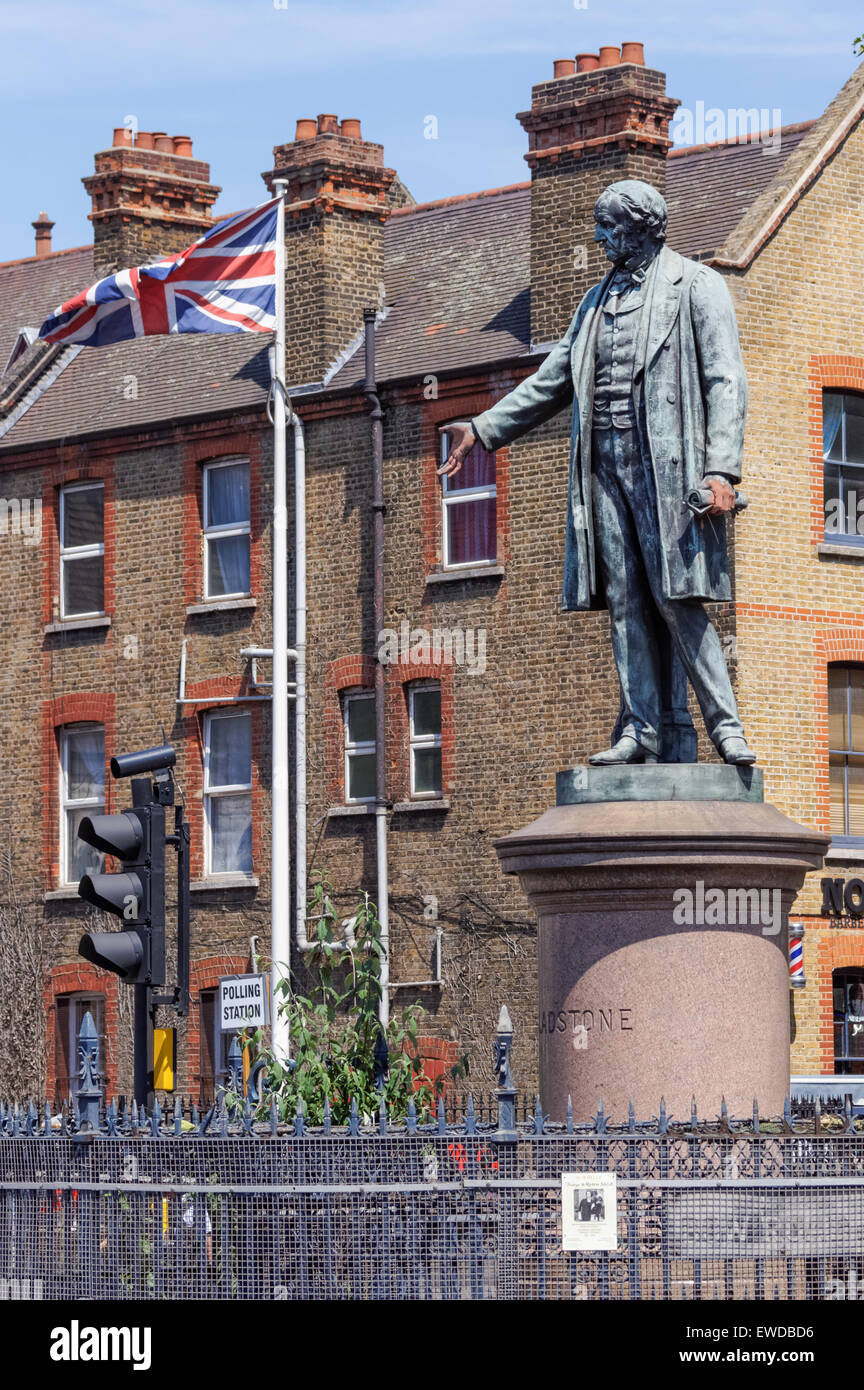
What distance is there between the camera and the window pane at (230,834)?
33.3 metres

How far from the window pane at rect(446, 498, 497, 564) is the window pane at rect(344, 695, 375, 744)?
2034mm

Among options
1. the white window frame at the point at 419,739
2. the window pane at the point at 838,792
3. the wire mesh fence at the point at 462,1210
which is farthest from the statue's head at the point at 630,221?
the white window frame at the point at 419,739

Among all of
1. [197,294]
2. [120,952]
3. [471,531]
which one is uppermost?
[197,294]

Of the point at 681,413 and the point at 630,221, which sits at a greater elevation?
the point at 630,221

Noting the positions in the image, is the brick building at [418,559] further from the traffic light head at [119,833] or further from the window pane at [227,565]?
the traffic light head at [119,833]

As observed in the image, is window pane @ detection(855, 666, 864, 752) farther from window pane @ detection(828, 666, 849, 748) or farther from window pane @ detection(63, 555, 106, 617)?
window pane @ detection(63, 555, 106, 617)

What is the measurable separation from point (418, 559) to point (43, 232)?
65.3 feet

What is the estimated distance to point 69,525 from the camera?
116ft

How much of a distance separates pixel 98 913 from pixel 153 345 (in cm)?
796

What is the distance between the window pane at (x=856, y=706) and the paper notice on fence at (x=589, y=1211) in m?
18.9

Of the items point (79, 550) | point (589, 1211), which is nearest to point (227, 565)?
point (79, 550)

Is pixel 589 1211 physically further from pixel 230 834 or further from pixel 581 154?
pixel 230 834

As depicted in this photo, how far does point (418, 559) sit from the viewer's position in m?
31.7
